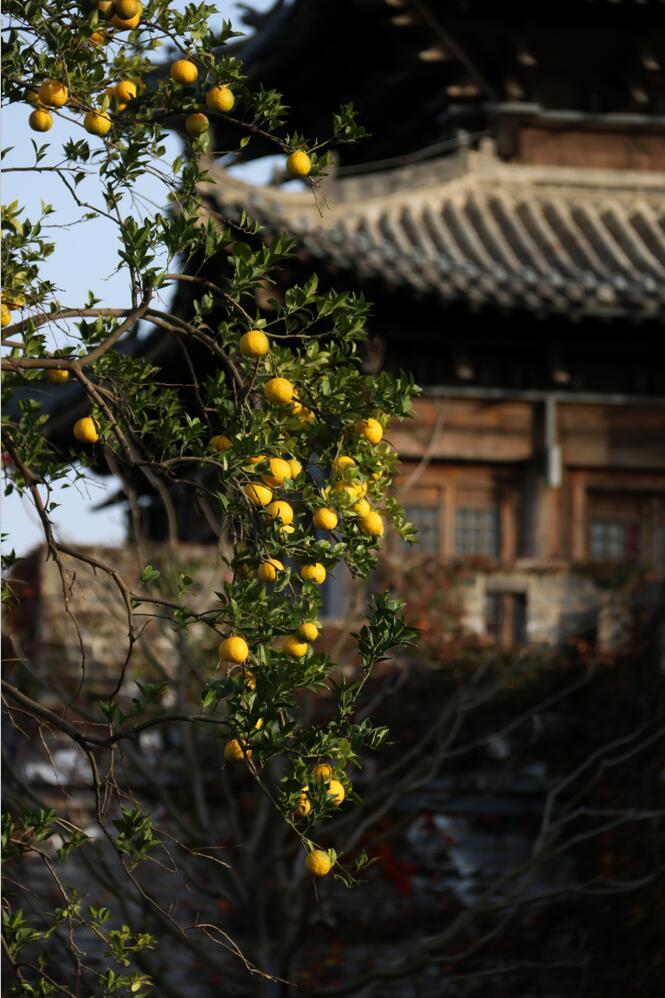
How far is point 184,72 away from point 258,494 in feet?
3.71

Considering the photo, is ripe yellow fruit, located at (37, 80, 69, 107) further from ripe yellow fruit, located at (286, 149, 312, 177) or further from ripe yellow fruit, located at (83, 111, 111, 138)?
ripe yellow fruit, located at (286, 149, 312, 177)

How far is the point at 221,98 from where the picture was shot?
431cm

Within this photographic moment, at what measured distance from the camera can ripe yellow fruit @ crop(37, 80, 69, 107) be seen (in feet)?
14.3

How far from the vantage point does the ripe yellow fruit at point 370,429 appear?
420 cm

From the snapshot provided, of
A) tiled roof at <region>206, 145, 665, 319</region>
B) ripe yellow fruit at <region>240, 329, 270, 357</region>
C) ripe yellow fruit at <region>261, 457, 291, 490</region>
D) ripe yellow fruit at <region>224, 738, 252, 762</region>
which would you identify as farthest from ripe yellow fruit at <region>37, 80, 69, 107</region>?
tiled roof at <region>206, 145, 665, 319</region>

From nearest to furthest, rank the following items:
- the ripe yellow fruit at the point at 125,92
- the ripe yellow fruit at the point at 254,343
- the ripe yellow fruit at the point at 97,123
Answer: the ripe yellow fruit at the point at 254,343 → the ripe yellow fruit at the point at 97,123 → the ripe yellow fruit at the point at 125,92

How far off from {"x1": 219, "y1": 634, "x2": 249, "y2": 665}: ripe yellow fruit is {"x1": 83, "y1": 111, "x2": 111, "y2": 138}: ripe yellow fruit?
1397mm

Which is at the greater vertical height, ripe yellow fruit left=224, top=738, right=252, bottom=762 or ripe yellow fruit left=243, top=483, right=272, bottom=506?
ripe yellow fruit left=243, top=483, right=272, bottom=506

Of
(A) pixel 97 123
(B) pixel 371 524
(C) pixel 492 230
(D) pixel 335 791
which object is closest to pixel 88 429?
(B) pixel 371 524

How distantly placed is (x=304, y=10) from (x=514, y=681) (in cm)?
606

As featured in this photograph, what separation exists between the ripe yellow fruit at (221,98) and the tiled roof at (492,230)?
7153 mm

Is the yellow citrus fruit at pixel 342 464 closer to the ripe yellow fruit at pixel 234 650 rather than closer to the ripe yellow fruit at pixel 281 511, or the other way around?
the ripe yellow fruit at pixel 281 511

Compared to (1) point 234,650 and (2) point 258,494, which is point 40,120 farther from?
(1) point 234,650

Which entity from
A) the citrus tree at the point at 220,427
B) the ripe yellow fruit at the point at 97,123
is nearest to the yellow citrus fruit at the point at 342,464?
the citrus tree at the point at 220,427
